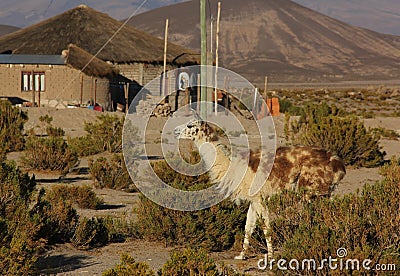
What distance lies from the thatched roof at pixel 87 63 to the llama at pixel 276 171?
20.4 metres

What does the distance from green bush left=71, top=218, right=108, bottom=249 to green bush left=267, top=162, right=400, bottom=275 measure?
6.38 ft

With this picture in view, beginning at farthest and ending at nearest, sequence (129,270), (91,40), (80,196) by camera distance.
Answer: (91,40) → (80,196) → (129,270)

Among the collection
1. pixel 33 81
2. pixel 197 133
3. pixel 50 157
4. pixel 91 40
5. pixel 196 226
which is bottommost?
pixel 196 226

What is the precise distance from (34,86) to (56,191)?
64.3 feet

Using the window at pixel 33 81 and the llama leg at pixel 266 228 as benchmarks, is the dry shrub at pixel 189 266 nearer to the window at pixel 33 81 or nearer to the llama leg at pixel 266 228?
the llama leg at pixel 266 228

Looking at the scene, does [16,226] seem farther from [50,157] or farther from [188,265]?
[50,157]

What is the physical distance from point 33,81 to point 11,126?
1090cm

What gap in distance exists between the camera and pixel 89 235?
25.5 ft

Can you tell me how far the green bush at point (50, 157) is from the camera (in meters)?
14.0

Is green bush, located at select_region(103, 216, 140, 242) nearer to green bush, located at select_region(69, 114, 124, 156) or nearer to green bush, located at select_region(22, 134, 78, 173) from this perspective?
green bush, located at select_region(22, 134, 78, 173)

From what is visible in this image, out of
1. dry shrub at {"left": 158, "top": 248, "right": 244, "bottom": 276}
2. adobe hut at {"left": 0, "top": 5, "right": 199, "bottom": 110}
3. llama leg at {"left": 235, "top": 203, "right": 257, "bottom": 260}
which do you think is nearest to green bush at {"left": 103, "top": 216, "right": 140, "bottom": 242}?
llama leg at {"left": 235, "top": 203, "right": 257, "bottom": 260}

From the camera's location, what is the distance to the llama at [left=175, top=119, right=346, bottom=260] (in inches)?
288

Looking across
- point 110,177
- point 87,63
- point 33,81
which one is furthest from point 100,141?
point 33,81

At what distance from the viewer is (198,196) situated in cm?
810
